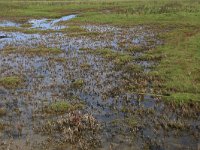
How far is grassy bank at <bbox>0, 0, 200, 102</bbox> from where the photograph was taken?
1722cm

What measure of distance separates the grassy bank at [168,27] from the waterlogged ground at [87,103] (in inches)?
36.6

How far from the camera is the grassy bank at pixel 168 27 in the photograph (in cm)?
1722

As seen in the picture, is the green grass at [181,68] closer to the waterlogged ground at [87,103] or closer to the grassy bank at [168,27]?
the grassy bank at [168,27]

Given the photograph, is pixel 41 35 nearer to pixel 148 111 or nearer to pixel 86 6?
pixel 148 111

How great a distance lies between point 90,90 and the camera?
1723 centimetres

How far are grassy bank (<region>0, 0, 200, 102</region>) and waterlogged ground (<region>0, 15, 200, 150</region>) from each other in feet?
3.05

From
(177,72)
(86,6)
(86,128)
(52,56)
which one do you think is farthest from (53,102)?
(86,6)

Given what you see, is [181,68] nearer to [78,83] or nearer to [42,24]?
[78,83]

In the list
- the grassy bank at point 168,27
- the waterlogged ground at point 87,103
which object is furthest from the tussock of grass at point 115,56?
the grassy bank at point 168,27

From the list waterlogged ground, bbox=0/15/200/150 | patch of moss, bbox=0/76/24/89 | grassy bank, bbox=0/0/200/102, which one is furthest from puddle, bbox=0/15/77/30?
patch of moss, bbox=0/76/24/89

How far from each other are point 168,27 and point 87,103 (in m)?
24.6

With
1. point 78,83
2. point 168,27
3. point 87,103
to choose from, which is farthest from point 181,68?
point 168,27

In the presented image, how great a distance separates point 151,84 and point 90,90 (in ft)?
10.3

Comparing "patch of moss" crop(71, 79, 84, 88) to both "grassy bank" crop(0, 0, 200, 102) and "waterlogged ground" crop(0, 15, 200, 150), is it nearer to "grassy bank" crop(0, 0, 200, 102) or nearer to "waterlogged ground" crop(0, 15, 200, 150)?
"waterlogged ground" crop(0, 15, 200, 150)
